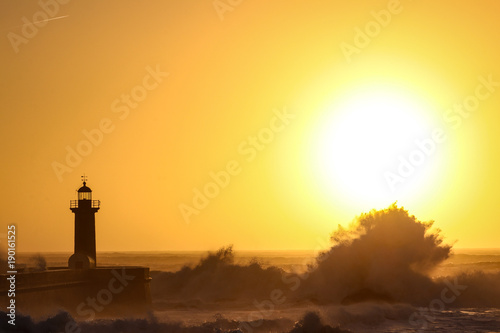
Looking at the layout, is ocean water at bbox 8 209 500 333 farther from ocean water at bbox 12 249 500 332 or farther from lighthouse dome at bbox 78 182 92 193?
lighthouse dome at bbox 78 182 92 193

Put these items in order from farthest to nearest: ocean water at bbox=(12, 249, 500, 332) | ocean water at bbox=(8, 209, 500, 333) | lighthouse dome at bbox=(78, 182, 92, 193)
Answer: lighthouse dome at bbox=(78, 182, 92, 193) < ocean water at bbox=(8, 209, 500, 333) < ocean water at bbox=(12, 249, 500, 332)

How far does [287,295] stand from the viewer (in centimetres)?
2930

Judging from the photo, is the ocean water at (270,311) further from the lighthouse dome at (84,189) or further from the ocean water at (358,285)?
the lighthouse dome at (84,189)

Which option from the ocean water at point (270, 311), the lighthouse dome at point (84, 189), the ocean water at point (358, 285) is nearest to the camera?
the ocean water at point (270, 311)

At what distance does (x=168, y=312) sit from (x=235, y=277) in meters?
8.00

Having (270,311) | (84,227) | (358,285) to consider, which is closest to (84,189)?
(84,227)

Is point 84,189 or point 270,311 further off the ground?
point 84,189

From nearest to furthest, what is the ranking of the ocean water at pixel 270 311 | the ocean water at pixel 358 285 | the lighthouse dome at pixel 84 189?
the ocean water at pixel 270 311, the ocean water at pixel 358 285, the lighthouse dome at pixel 84 189

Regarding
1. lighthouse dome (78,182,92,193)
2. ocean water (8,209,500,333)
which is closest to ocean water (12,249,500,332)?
ocean water (8,209,500,333)

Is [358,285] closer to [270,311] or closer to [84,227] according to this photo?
[270,311]

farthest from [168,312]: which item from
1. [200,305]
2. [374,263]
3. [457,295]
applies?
[457,295]

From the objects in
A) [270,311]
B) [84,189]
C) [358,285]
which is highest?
[84,189]

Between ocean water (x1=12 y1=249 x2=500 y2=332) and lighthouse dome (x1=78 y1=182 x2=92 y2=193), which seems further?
lighthouse dome (x1=78 y1=182 x2=92 y2=193)

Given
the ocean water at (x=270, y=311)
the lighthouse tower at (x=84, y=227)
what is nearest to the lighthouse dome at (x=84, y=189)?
the lighthouse tower at (x=84, y=227)
